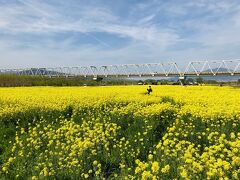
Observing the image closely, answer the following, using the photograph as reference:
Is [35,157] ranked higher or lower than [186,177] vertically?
lower

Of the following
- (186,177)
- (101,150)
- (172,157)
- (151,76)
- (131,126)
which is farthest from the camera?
(151,76)

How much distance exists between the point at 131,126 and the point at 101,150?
3.14 metres

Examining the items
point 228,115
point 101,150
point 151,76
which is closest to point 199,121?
point 228,115

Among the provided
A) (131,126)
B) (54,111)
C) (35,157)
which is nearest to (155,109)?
(131,126)

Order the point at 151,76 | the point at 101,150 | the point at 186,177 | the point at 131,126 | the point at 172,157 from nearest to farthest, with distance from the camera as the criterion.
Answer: the point at 186,177 → the point at 172,157 → the point at 101,150 → the point at 131,126 → the point at 151,76

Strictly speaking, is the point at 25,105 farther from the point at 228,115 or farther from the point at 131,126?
the point at 228,115

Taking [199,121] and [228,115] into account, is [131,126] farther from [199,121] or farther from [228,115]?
[228,115]

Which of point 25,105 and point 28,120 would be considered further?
point 25,105

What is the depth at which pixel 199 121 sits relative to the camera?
1216 centimetres

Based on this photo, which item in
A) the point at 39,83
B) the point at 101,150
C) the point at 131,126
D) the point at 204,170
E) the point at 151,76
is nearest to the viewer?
the point at 204,170

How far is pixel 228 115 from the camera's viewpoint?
40.1 ft

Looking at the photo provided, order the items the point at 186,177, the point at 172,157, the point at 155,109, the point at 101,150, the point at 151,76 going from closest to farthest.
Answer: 1. the point at 186,177
2. the point at 172,157
3. the point at 101,150
4. the point at 155,109
5. the point at 151,76

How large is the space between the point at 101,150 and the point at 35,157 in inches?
71.5

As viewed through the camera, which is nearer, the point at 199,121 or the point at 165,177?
the point at 165,177
